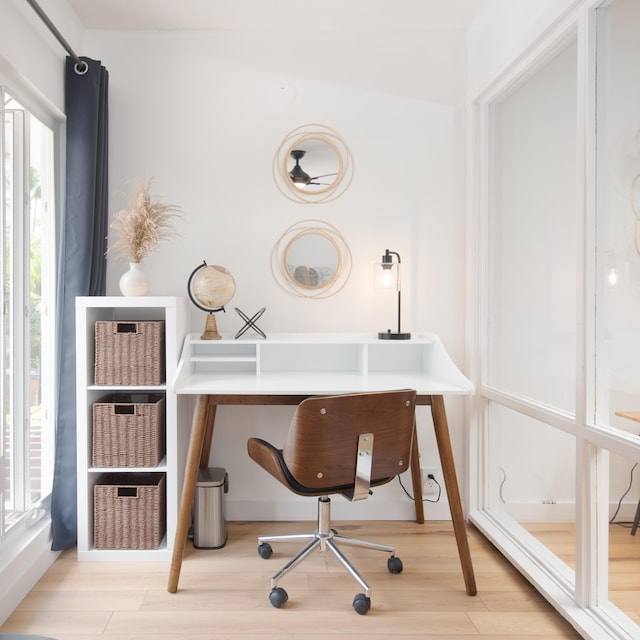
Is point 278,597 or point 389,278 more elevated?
point 389,278

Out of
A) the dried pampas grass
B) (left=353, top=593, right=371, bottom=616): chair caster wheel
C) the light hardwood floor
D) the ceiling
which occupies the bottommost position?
the light hardwood floor

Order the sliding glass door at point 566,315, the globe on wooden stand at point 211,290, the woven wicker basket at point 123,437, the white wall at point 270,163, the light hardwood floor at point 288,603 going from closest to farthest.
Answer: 1. the sliding glass door at point 566,315
2. the light hardwood floor at point 288,603
3. the woven wicker basket at point 123,437
4. the globe on wooden stand at point 211,290
5. the white wall at point 270,163

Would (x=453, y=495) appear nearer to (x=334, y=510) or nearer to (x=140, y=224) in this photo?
(x=334, y=510)

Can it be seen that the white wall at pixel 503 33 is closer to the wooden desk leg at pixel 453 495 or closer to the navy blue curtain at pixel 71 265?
the wooden desk leg at pixel 453 495

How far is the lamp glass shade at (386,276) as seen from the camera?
9.11 ft

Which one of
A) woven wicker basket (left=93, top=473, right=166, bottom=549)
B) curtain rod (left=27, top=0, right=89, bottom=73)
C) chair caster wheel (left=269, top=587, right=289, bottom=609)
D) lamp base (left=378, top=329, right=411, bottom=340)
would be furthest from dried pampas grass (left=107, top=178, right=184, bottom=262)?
chair caster wheel (left=269, top=587, right=289, bottom=609)

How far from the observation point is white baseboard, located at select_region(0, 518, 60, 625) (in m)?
2.00

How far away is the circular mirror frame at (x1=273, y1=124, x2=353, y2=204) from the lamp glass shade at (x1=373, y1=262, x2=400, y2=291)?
44 centimetres

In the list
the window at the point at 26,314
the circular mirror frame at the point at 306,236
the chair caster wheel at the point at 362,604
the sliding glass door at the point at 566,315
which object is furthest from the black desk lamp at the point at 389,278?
the window at the point at 26,314

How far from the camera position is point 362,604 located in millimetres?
2006

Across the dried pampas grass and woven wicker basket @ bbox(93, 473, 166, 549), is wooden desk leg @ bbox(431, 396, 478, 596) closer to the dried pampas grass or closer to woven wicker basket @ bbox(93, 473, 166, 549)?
woven wicker basket @ bbox(93, 473, 166, 549)

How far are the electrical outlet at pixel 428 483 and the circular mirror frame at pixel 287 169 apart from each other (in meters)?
1.48

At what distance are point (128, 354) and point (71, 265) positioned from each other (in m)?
0.47

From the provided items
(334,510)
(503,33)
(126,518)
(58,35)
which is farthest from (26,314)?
(503,33)
